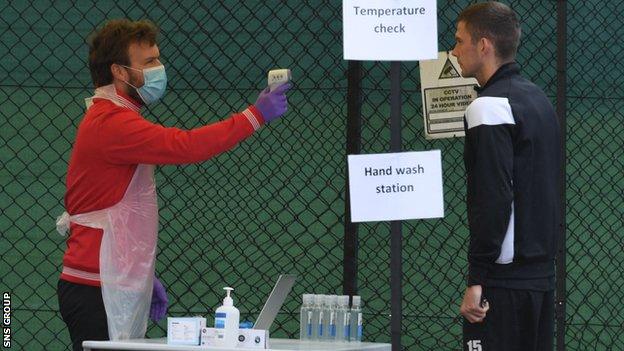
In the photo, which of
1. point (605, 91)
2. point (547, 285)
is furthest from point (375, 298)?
point (547, 285)

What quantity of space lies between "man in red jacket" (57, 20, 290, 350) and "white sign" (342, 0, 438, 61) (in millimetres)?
455

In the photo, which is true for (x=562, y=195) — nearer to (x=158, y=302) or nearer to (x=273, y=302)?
(x=273, y=302)

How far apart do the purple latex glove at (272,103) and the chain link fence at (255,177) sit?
5.68 feet

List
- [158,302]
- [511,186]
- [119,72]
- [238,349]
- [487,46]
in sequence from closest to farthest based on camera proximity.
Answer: [238,349] → [511,186] → [487,46] → [119,72] → [158,302]

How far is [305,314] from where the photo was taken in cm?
367

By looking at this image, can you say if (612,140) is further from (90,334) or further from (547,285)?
(90,334)

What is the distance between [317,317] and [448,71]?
1.30m

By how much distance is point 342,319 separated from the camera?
11.9 ft

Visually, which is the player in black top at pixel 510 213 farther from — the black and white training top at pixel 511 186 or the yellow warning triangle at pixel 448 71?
the yellow warning triangle at pixel 448 71

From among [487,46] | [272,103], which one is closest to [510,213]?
[487,46]

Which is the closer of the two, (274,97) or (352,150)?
(274,97)

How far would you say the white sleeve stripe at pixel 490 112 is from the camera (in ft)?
10.8

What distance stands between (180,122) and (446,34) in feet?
4.47

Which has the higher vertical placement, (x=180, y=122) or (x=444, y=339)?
(x=180, y=122)
